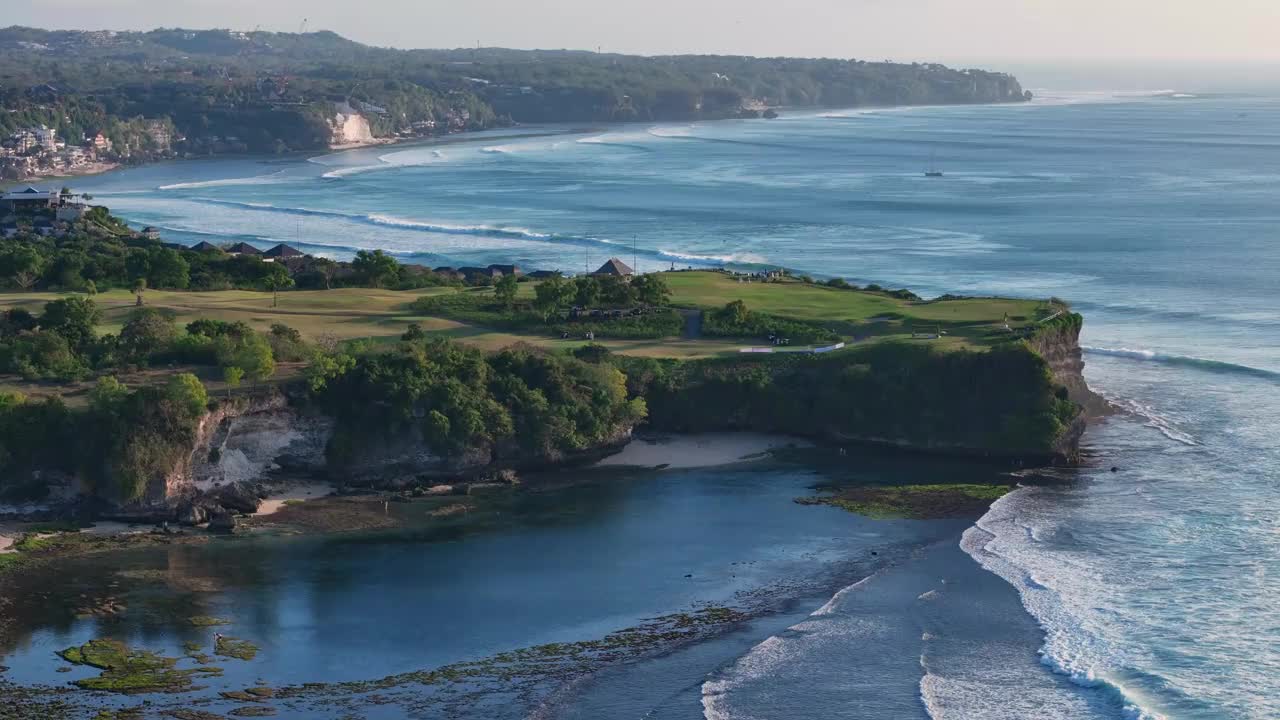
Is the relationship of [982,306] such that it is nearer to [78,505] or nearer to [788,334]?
[788,334]

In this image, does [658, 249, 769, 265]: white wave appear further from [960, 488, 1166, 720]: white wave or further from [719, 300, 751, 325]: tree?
[960, 488, 1166, 720]: white wave

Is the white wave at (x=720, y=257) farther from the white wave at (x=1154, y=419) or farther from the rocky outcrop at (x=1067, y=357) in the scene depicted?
the rocky outcrop at (x=1067, y=357)

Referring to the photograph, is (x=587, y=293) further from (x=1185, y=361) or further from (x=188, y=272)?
(x=1185, y=361)

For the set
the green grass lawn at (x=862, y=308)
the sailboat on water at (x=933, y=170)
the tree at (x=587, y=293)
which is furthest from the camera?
the sailboat on water at (x=933, y=170)

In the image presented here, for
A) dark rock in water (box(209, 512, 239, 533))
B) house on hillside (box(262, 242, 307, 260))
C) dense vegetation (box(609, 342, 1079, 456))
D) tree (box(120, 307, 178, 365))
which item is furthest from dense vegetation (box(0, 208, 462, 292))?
dark rock in water (box(209, 512, 239, 533))

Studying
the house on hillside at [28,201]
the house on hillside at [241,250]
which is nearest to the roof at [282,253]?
the house on hillside at [241,250]

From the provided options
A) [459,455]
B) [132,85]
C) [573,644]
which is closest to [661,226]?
[459,455]

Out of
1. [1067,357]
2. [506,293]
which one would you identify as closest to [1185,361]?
[1067,357]
